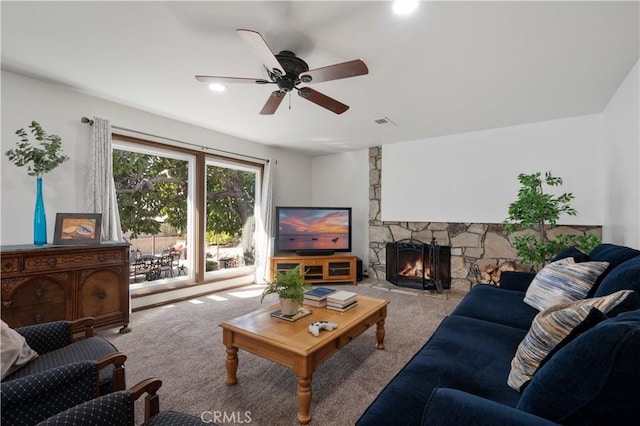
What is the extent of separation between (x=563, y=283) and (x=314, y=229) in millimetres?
3632

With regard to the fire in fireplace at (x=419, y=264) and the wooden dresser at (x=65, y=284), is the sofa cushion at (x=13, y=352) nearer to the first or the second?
the wooden dresser at (x=65, y=284)

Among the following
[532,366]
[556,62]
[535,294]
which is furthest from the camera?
[556,62]

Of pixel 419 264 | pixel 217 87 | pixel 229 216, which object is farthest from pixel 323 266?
pixel 217 87

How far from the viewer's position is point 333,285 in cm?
489

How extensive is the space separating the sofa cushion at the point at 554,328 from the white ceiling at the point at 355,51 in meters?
1.72

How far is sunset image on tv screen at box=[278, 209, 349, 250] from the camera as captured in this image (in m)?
5.07

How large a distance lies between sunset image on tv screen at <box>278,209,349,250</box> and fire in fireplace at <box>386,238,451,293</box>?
0.89m

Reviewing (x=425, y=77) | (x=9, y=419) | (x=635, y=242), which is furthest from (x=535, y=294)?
(x=9, y=419)

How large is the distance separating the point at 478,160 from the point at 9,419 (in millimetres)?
4997

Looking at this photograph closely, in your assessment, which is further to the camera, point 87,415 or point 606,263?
point 606,263

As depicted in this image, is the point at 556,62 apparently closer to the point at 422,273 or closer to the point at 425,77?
the point at 425,77

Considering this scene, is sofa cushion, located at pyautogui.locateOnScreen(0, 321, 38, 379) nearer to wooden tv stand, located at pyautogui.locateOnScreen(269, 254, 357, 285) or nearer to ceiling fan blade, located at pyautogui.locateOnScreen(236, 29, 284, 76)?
ceiling fan blade, located at pyautogui.locateOnScreen(236, 29, 284, 76)

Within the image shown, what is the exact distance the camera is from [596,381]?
764 mm

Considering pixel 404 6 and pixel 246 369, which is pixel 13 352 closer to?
pixel 246 369
